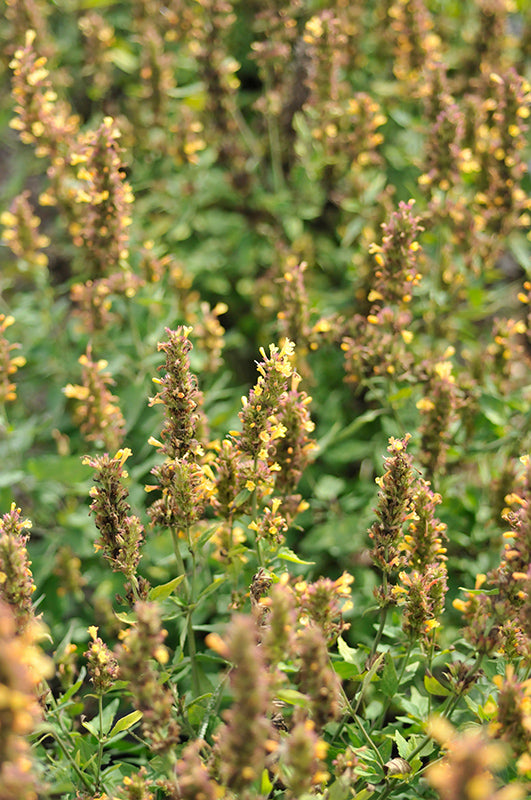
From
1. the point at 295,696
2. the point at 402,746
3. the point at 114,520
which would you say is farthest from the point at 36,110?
the point at 402,746

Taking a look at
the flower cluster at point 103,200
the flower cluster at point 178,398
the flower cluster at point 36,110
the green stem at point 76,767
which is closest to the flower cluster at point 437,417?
the flower cluster at point 178,398

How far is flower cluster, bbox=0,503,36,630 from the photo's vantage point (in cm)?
202

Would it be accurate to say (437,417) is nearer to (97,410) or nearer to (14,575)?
(97,410)

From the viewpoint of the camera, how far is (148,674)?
196 cm

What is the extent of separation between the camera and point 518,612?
7.36 ft

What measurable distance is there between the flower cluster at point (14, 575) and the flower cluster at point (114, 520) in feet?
0.83

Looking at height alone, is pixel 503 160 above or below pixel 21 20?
below

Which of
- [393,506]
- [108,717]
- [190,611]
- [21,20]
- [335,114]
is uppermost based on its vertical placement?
[21,20]

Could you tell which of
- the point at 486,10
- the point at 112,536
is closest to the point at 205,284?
the point at 486,10

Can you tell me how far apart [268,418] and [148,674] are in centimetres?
85

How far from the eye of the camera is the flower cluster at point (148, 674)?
6.14 ft

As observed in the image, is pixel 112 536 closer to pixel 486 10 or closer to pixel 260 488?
pixel 260 488

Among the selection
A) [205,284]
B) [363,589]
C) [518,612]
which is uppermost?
[518,612]

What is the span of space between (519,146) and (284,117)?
2100 millimetres
